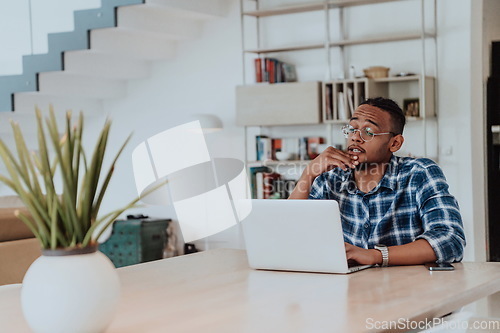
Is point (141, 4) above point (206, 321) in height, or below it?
above

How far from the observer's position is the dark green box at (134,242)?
7.02 meters

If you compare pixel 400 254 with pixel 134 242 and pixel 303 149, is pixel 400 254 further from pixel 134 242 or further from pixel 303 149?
pixel 134 242

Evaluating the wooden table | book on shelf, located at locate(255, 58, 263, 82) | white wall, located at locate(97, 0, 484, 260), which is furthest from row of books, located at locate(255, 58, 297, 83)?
the wooden table

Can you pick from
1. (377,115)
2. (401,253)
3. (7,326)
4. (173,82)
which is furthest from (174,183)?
(7,326)

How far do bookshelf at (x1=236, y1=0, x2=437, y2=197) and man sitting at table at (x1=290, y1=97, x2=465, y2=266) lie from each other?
120 inches

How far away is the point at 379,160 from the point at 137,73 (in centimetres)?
511

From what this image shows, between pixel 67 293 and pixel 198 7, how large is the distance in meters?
5.56

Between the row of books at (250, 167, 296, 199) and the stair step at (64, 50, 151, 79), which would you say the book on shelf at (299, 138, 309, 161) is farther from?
the stair step at (64, 50, 151, 79)

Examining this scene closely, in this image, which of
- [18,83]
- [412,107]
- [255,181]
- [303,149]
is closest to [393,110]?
[412,107]

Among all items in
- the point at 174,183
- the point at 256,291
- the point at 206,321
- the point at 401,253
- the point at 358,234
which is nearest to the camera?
the point at 206,321

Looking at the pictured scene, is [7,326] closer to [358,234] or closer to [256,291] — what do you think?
[256,291]

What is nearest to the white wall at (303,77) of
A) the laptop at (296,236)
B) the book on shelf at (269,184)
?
the book on shelf at (269,184)

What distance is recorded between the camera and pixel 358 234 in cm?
294

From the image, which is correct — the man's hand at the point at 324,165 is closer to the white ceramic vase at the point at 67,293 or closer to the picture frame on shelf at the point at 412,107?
the white ceramic vase at the point at 67,293
